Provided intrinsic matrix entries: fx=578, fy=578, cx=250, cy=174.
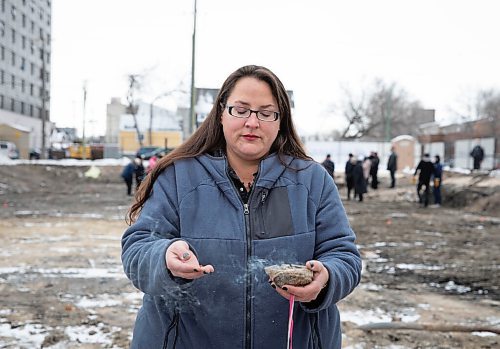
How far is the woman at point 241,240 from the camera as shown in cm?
184

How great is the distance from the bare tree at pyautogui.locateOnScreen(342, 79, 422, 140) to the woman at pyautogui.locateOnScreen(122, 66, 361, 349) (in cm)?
6535

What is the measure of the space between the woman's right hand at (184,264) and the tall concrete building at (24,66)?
83.1 ft

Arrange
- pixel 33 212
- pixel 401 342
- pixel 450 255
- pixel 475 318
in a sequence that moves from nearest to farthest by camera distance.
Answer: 1. pixel 401 342
2. pixel 475 318
3. pixel 450 255
4. pixel 33 212

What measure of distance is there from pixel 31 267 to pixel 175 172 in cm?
638

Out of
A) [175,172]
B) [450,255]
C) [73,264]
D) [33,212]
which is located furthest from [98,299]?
[33,212]

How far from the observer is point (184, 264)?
5.56 feet

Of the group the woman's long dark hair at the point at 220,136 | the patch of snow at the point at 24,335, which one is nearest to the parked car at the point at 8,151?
the patch of snow at the point at 24,335

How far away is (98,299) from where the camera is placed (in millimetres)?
6090

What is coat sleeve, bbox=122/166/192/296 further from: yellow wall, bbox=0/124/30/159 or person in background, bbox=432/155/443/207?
yellow wall, bbox=0/124/30/159

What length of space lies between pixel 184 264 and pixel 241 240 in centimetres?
25

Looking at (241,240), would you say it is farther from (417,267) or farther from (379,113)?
(379,113)

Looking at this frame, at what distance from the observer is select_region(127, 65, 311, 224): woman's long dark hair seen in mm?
2053

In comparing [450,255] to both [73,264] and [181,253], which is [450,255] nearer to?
[73,264]

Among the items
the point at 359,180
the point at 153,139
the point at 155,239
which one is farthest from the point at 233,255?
the point at 153,139
